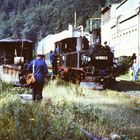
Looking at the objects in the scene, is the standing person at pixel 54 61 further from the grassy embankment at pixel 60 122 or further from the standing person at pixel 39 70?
the grassy embankment at pixel 60 122

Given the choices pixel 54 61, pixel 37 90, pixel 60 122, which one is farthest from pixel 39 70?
pixel 54 61

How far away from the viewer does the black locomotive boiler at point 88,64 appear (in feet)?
77.0

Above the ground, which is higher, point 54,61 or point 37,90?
point 54,61

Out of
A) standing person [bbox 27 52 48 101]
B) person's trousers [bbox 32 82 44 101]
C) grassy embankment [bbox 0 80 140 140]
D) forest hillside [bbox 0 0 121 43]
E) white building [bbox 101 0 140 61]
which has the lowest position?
grassy embankment [bbox 0 80 140 140]

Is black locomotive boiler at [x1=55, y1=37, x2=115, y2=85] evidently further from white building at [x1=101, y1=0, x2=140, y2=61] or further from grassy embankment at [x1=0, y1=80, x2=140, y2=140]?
white building at [x1=101, y1=0, x2=140, y2=61]

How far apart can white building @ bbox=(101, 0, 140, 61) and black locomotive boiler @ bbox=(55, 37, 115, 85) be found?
17.0 m

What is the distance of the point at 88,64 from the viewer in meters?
23.8

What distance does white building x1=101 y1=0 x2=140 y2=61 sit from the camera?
147 ft

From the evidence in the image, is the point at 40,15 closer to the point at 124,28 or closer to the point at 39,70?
the point at 124,28

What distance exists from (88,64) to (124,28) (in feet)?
92.7

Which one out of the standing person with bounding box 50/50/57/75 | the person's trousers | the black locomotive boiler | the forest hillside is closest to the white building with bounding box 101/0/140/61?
the standing person with bounding box 50/50/57/75

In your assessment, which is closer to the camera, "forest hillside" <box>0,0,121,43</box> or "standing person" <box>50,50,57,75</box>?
"standing person" <box>50,50,57,75</box>

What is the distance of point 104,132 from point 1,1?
186199 millimetres

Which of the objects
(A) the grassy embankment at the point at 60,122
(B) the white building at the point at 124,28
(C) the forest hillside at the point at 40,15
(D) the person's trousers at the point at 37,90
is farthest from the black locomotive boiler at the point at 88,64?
(C) the forest hillside at the point at 40,15
